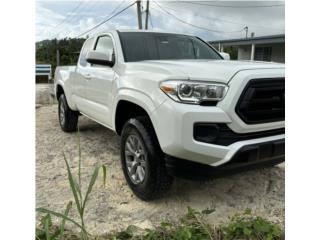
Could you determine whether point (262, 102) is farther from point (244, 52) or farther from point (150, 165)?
point (244, 52)

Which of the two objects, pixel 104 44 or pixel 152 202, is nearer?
pixel 152 202

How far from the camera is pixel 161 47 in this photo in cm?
416

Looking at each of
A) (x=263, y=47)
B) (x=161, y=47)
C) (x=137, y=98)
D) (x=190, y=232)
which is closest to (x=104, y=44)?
(x=161, y=47)

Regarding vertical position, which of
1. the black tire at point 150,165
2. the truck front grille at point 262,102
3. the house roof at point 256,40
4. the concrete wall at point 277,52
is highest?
the house roof at point 256,40

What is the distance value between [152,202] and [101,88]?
1.66 metres

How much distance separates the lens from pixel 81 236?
245cm

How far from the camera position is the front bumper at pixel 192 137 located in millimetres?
2527

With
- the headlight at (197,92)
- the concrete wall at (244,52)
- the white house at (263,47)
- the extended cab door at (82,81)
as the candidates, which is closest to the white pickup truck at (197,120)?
the headlight at (197,92)

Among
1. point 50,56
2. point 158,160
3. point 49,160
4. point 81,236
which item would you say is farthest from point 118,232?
point 50,56

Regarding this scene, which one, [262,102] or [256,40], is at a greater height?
[256,40]

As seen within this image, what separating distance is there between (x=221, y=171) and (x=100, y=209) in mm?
1233

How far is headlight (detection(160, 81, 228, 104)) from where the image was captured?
2613 millimetres

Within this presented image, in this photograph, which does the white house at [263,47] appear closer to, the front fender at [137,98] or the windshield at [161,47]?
the windshield at [161,47]

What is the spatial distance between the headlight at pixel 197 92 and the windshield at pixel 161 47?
1322 mm
